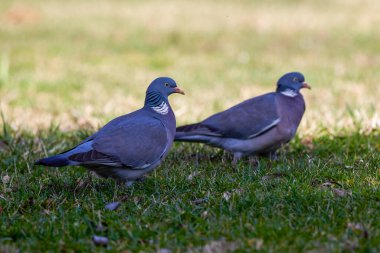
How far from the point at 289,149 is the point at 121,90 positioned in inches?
158

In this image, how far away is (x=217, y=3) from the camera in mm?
19906

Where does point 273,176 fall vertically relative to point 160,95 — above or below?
below

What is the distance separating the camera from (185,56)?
12953mm

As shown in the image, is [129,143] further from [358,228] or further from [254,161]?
[358,228]

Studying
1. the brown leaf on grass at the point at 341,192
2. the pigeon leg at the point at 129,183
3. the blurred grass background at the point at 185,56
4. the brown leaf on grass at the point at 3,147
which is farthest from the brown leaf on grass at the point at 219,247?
the blurred grass background at the point at 185,56

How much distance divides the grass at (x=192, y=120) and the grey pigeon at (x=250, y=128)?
7.3 inches

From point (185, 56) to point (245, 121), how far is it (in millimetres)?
6967

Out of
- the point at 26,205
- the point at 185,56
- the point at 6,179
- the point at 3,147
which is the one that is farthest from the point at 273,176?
the point at 185,56

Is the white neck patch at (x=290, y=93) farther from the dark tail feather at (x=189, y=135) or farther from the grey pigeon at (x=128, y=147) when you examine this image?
the grey pigeon at (x=128, y=147)

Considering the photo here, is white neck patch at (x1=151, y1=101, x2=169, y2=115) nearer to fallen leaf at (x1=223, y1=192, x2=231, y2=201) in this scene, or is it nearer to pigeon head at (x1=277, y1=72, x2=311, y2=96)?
fallen leaf at (x1=223, y1=192, x2=231, y2=201)

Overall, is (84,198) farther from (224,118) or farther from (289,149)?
(289,149)

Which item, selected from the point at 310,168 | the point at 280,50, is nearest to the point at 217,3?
the point at 280,50

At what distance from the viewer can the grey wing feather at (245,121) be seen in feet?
19.9

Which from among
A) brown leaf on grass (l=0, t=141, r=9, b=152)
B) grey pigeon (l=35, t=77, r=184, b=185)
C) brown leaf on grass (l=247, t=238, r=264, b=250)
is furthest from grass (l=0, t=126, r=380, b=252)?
brown leaf on grass (l=0, t=141, r=9, b=152)
